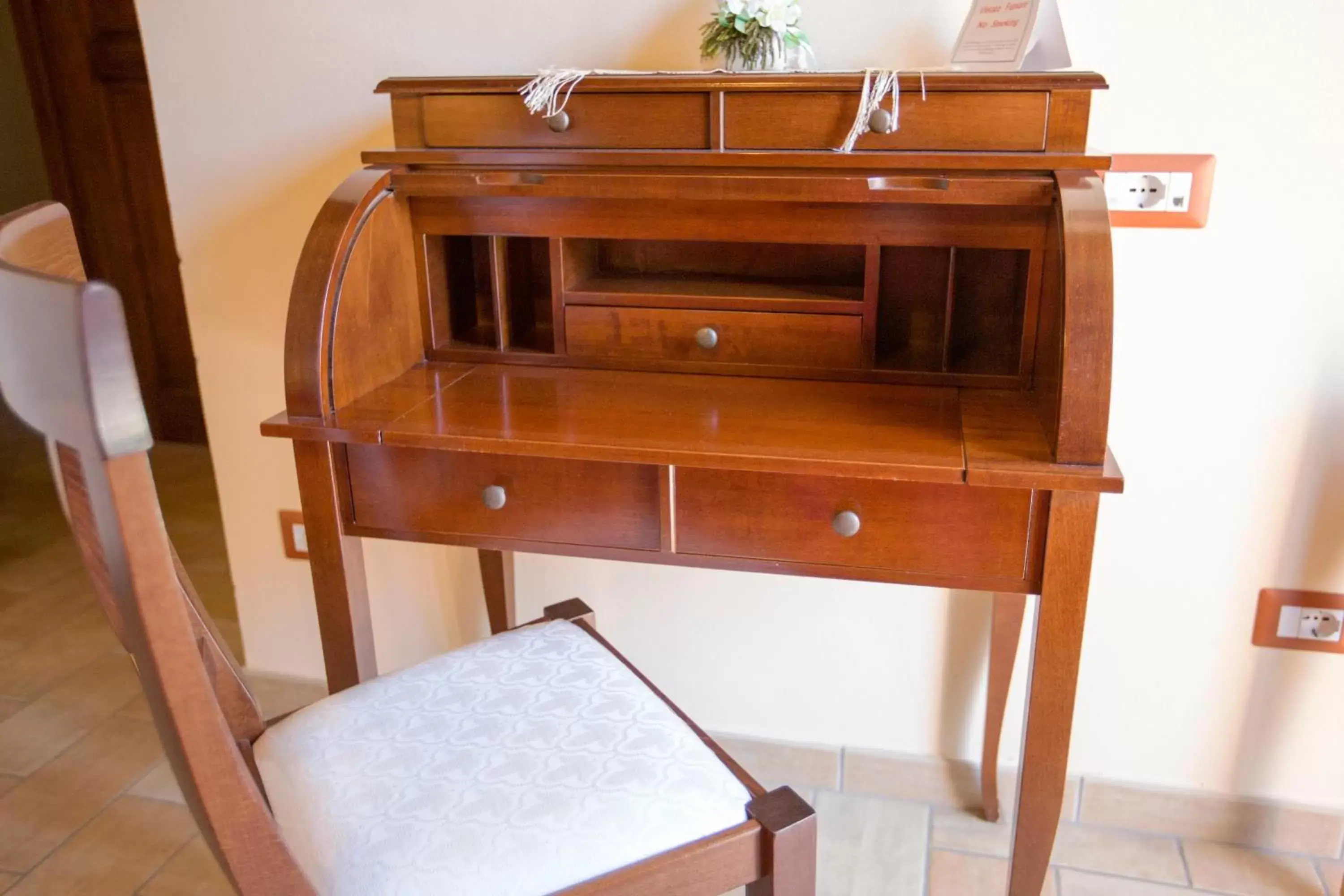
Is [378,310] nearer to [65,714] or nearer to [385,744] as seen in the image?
[385,744]

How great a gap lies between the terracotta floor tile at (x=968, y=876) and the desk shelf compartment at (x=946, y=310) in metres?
0.79

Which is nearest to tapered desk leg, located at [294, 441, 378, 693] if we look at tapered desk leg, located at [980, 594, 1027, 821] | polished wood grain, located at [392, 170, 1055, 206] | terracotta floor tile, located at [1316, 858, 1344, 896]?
polished wood grain, located at [392, 170, 1055, 206]

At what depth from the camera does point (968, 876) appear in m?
1.58

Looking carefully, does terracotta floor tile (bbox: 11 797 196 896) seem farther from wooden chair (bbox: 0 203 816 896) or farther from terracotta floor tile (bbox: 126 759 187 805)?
wooden chair (bbox: 0 203 816 896)

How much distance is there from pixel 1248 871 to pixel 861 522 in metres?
0.99

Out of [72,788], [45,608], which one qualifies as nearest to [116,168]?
[45,608]

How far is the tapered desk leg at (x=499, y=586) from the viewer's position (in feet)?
5.59

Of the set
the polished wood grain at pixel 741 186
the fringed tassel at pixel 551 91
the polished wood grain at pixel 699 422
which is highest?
the fringed tassel at pixel 551 91

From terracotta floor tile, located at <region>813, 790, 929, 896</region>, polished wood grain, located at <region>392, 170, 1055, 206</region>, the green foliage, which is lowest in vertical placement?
terracotta floor tile, located at <region>813, 790, 929, 896</region>

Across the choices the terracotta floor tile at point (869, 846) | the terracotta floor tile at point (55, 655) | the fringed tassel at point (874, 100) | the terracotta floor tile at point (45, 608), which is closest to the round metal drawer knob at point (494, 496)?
the fringed tassel at point (874, 100)

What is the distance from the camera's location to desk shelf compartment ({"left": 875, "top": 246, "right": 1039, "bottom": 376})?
52.9 inches

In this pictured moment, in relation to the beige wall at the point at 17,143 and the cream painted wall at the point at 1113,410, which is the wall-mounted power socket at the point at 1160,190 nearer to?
the cream painted wall at the point at 1113,410

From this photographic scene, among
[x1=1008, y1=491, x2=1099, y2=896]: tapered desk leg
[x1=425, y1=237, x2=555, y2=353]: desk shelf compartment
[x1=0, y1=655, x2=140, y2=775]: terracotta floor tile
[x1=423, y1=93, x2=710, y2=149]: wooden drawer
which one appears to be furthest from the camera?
[x1=0, y1=655, x2=140, y2=775]: terracotta floor tile

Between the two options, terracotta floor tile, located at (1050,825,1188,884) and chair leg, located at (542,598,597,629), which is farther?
terracotta floor tile, located at (1050,825,1188,884)
